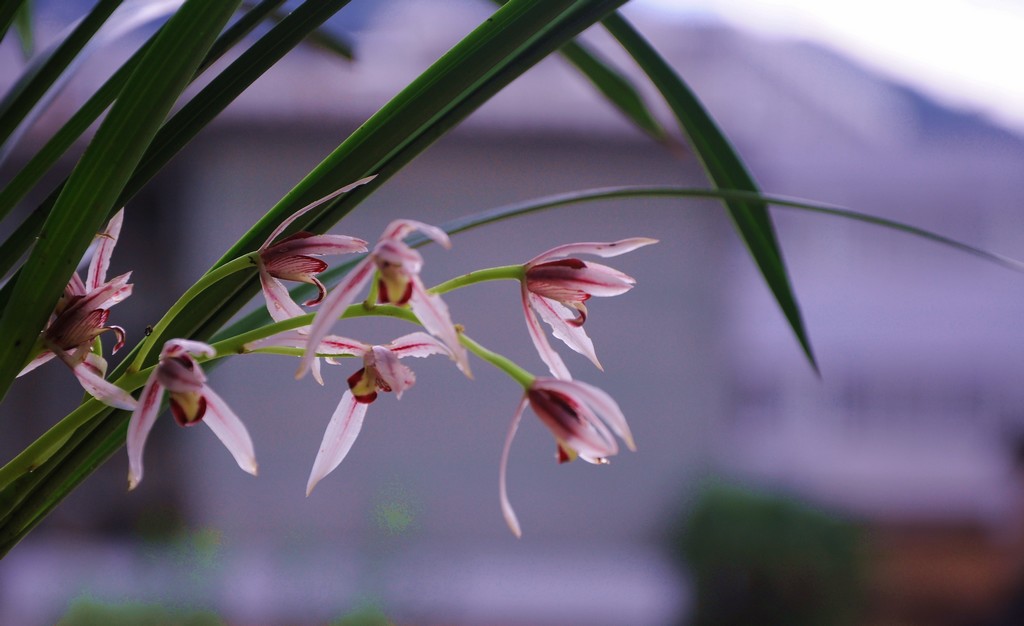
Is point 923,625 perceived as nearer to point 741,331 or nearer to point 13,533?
point 741,331

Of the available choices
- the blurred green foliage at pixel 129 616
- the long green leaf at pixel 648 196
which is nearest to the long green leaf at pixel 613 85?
the long green leaf at pixel 648 196

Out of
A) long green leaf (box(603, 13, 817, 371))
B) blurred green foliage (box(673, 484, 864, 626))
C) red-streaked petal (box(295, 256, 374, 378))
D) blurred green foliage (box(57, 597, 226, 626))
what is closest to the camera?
red-streaked petal (box(295, 256, 374, 378))

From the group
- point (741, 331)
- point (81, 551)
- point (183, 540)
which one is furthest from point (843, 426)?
point (81, 551)

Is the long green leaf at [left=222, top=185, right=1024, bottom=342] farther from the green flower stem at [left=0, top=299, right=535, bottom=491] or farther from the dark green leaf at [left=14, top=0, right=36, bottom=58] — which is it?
the dark green leaf at [left=14, top=0, right=36, bottom=58]

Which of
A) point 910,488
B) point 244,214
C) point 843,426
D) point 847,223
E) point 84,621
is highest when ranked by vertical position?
point 847,223

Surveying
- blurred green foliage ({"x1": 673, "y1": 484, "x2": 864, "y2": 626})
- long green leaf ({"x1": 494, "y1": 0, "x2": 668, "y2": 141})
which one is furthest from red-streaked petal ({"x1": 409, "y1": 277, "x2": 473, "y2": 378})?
blurred green foliage ({"x1": 673, "y1": 484, "x2": 864, "y2": 626})

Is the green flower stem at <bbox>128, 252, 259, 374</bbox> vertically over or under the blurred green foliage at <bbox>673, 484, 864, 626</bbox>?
under

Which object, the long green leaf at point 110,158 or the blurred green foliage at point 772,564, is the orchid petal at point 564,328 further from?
the blurred green foliage at point 772,564
